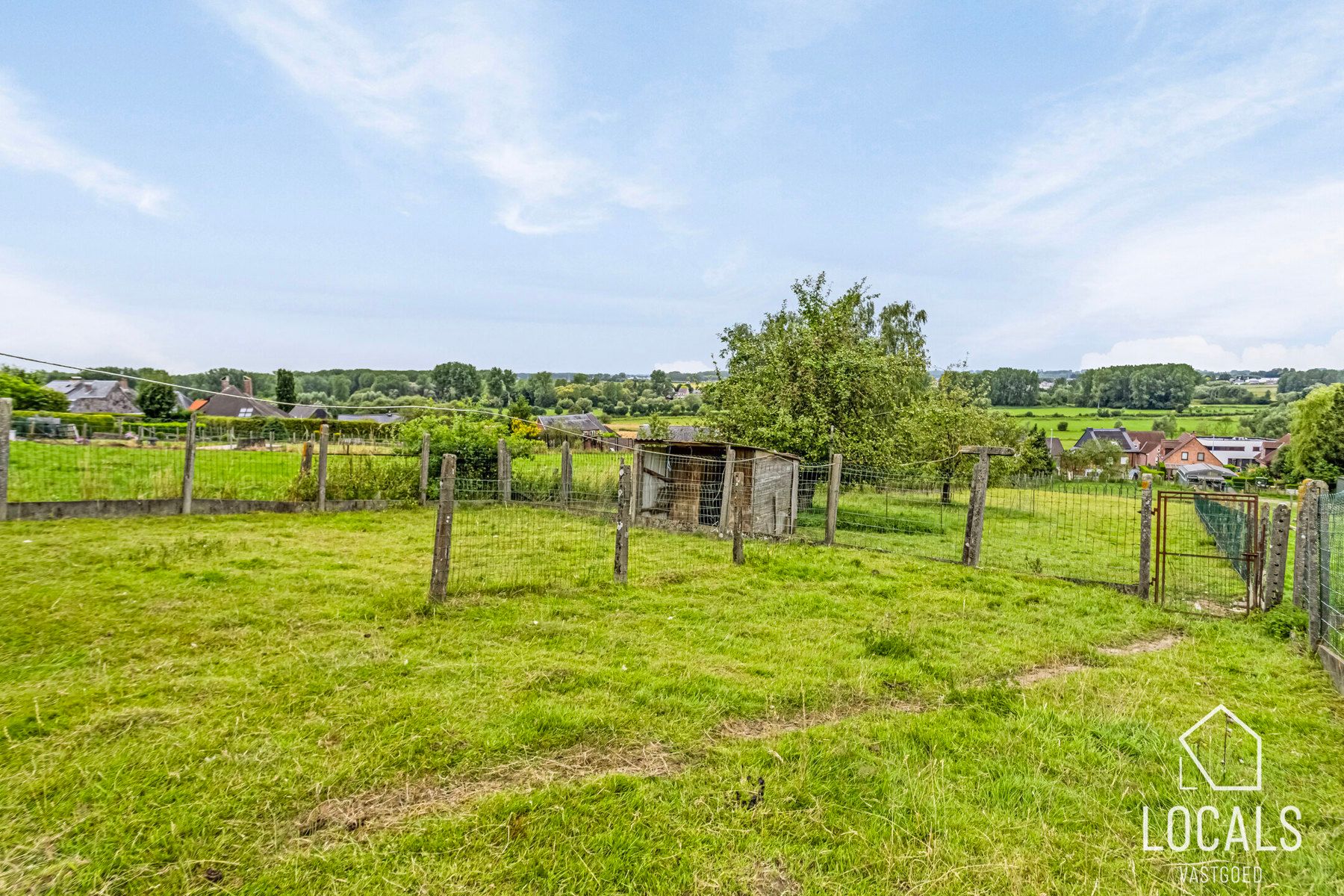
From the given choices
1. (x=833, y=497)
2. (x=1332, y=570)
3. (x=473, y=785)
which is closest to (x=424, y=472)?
(x=833, y=497)

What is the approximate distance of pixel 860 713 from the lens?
4164mm

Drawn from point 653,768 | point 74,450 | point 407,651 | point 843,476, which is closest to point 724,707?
point 653,768

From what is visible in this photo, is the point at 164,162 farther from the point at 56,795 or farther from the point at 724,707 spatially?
the point at 724,707

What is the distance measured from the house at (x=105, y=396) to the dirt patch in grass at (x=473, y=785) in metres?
29.3

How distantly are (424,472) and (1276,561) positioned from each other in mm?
15209

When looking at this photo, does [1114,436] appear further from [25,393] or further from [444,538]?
[25,393]

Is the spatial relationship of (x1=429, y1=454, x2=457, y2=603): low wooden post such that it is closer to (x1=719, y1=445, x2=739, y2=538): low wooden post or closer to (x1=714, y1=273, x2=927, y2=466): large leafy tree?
(x1=719, y1=445, x2=739, y2=538): low wooden post

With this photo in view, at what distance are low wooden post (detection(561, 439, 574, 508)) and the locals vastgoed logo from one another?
1222cm

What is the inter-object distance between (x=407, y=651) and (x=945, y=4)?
598 inches

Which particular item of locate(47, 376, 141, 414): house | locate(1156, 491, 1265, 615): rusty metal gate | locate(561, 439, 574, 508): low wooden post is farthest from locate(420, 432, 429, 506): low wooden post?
locate(47, 376, 141, 414): house

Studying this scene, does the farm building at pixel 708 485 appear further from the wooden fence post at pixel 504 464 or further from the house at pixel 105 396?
the house at pixel 105 396

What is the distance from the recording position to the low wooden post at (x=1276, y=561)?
6957 millimetres

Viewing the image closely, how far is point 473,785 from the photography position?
3104mm

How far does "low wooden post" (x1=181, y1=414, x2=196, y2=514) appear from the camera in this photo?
1184cm
